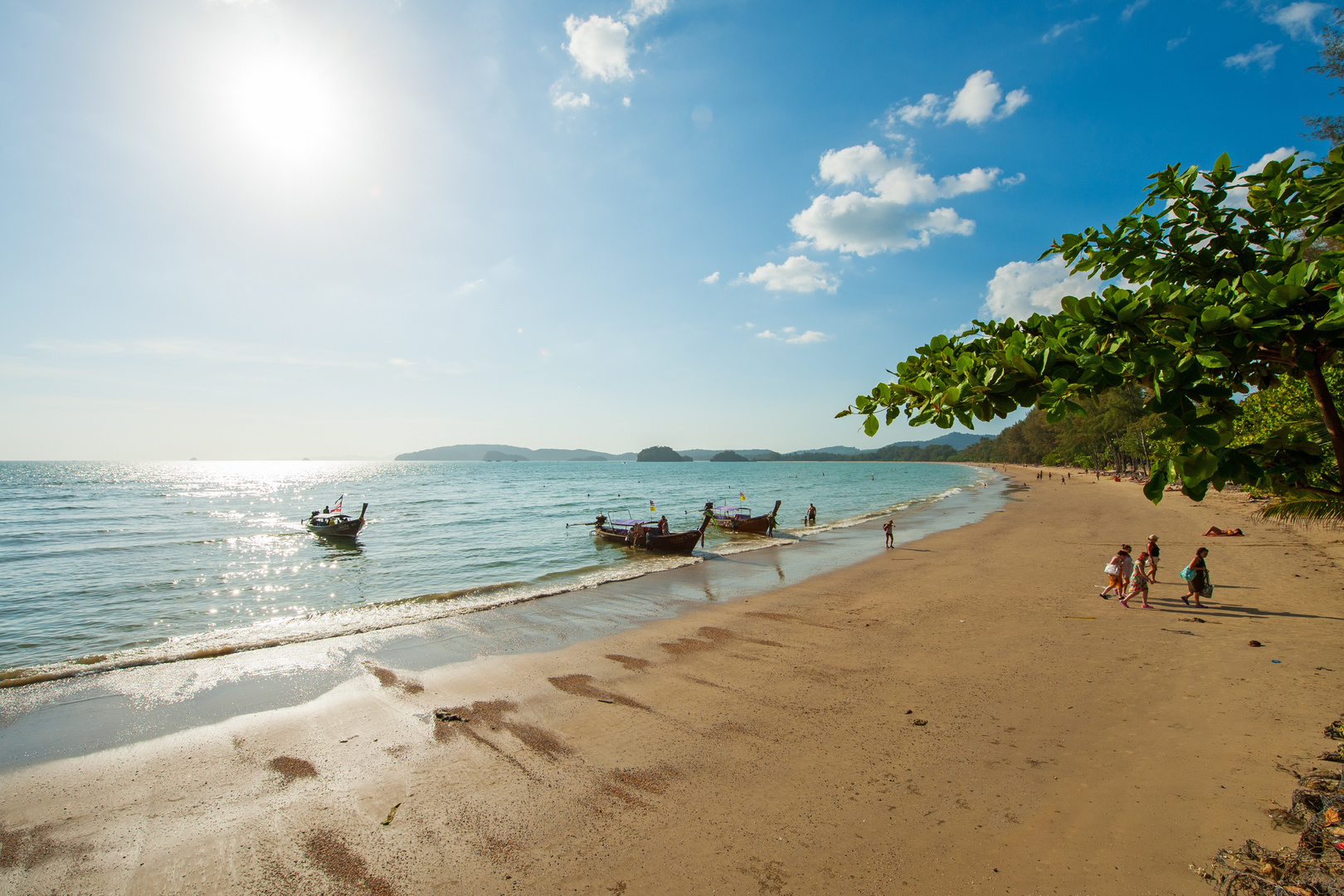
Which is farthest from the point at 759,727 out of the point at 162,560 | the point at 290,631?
the point at 162,560

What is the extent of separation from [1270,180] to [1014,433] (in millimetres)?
204797

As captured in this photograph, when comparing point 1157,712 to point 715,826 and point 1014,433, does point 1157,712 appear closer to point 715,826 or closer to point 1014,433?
point 715,826

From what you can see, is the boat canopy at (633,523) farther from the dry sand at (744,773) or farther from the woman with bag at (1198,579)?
the woman with bag at (1198,579)

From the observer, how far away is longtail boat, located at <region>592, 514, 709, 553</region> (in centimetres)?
2908

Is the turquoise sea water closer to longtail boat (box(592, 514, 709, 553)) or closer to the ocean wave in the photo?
the ocean wave

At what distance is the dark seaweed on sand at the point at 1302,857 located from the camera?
3906mm

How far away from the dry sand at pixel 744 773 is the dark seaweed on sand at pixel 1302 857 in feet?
0.97

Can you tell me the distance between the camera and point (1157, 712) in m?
8.93

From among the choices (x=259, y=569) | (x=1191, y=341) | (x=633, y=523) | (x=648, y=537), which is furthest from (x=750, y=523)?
(x=1191, y=341)

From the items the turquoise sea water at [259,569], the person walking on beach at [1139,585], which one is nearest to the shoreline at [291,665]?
the turquoise sea water at [259,569]

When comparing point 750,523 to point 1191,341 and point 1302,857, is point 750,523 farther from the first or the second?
point 1191,341

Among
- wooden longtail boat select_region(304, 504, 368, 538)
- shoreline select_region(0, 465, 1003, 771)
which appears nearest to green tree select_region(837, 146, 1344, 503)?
shoreline select_region(0, 465, 1003, 771)

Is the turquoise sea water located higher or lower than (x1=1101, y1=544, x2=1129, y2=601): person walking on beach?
lower

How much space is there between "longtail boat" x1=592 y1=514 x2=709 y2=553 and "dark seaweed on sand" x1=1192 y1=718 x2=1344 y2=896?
76.7 ft
